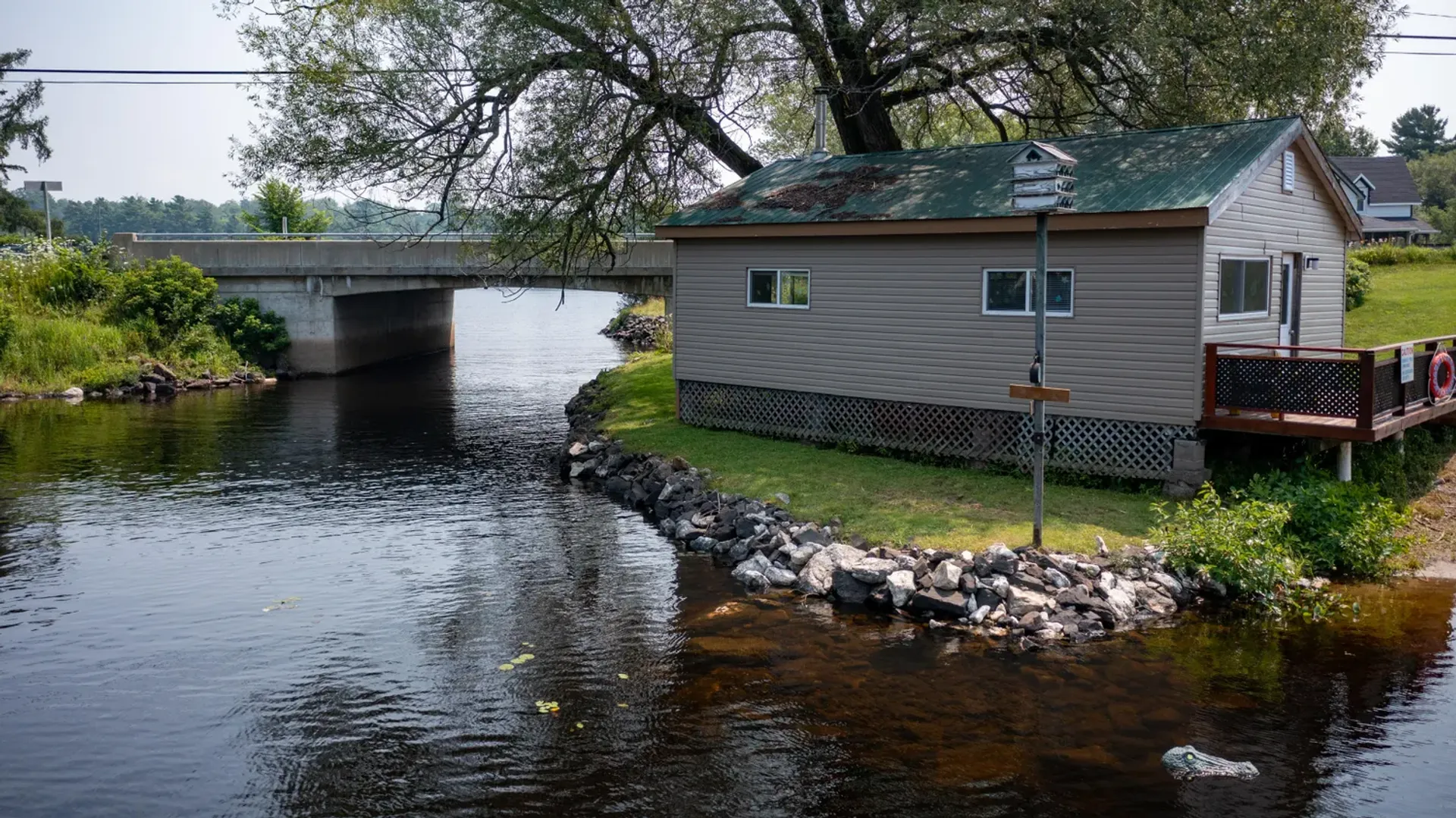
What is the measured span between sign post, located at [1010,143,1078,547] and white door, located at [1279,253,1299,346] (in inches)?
261

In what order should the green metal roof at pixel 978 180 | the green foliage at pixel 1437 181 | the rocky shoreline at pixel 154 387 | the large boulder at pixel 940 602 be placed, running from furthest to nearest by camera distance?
1. the green foliage at pixel 1437 181
2. the rocky shoreline at pixel 154 387
3. the green metal roof at pixel 978 180
4. the large boulder at pixel 940 602

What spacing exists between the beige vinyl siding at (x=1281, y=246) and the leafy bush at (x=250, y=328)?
30264 mm

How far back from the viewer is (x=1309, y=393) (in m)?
15.1

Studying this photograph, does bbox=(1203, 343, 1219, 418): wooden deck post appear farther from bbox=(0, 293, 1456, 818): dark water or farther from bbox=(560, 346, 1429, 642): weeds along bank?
bbox=(0, 293, 1456, 818): dark water

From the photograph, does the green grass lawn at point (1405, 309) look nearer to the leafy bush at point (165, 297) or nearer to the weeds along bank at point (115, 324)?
the weeds along bank at point (115, 324)

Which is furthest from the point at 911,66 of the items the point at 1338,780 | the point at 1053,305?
the point at 1338,780

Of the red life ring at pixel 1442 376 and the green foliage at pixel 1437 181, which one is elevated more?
the green foliage at pixel 1437 181

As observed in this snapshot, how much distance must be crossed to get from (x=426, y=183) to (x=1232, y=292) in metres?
15.6

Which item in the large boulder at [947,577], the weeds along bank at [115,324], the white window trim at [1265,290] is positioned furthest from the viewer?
the weeds along bank at [115,324]

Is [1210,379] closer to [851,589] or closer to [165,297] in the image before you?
[851,589]

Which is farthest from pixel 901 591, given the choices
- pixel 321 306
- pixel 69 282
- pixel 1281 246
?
pixel 69 282

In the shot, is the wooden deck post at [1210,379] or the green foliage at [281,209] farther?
the green foliage at [281,209]

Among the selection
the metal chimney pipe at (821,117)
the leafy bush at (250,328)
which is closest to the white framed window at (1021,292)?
the metal chimney pipe at (821,117)

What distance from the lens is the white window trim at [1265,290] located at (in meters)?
16.0
